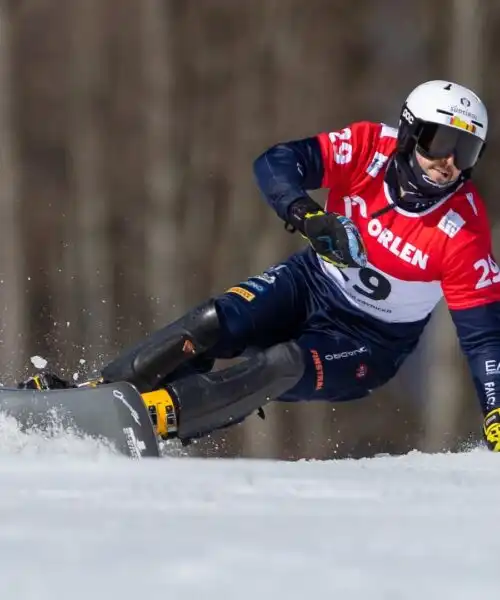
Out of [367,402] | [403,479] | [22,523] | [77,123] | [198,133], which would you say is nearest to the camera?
[22,523]

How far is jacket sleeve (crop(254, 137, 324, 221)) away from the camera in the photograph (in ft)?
14.1

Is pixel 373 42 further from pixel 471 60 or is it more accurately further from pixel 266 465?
pixel 266 465

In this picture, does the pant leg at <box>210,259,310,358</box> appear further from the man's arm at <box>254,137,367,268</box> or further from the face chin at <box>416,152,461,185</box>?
the face chin at <box>416,152,461,185</box>

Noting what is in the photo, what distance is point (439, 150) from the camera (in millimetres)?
4352

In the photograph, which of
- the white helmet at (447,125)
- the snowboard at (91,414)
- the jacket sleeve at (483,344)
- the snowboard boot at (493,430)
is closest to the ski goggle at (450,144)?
the white helmet at (447,125)

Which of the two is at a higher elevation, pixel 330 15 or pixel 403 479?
pixel 330 15

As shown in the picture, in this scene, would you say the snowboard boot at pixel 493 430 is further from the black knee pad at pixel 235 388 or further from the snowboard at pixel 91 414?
the snowboard at pixel 91 414

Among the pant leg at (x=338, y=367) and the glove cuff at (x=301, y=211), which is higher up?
the glove cuff at (x=301, y=211)

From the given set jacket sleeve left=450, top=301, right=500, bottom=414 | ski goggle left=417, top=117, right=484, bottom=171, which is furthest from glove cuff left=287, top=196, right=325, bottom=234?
jacket sleeve left=450, top=301, right=500, bottom=414

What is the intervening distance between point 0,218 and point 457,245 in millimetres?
14630

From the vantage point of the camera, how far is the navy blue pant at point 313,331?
176 inches

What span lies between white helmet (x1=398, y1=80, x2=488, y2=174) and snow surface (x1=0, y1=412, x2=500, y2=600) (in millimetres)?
1623

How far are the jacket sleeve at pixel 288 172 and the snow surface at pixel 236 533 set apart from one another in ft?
4.80

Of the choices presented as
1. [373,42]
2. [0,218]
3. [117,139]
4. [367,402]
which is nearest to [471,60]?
[373,42]
